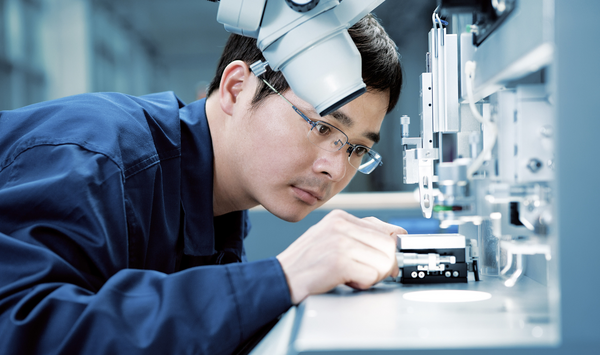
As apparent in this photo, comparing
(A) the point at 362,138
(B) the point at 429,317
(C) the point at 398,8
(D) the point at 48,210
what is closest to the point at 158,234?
(D) the point at 48,210

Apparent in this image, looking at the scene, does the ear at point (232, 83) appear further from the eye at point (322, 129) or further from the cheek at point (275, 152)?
the eye at point (322, 129)

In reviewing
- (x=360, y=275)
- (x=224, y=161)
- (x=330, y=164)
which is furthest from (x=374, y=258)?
(x=224, y=161)

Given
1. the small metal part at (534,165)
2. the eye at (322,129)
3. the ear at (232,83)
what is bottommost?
the small metal part at (534,165)

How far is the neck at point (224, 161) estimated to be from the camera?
121 cm

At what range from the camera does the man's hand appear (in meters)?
0.70

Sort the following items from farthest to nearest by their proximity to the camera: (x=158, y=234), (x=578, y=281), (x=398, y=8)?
1. (x=398, y=8)
2. (x=158, y=234)
3. (x=578, y=281)

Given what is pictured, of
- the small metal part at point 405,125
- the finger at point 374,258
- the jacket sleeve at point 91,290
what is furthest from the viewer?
the small metal part at point 405,125

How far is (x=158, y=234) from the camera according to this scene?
1.00 m

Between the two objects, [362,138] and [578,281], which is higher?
[362,138]

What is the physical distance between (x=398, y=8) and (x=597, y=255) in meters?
3.23

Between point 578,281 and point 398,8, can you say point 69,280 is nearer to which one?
point 578,281

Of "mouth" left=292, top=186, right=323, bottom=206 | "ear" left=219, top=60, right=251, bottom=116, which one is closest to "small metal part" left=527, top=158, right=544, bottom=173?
"mouth" left=292, top=186, right=323, bottom=206

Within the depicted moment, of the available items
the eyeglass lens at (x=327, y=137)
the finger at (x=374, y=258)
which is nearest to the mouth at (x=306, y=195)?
the eyeglass lens at (x=327, y=137)

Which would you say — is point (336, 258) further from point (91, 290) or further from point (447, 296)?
point (91, 290)
